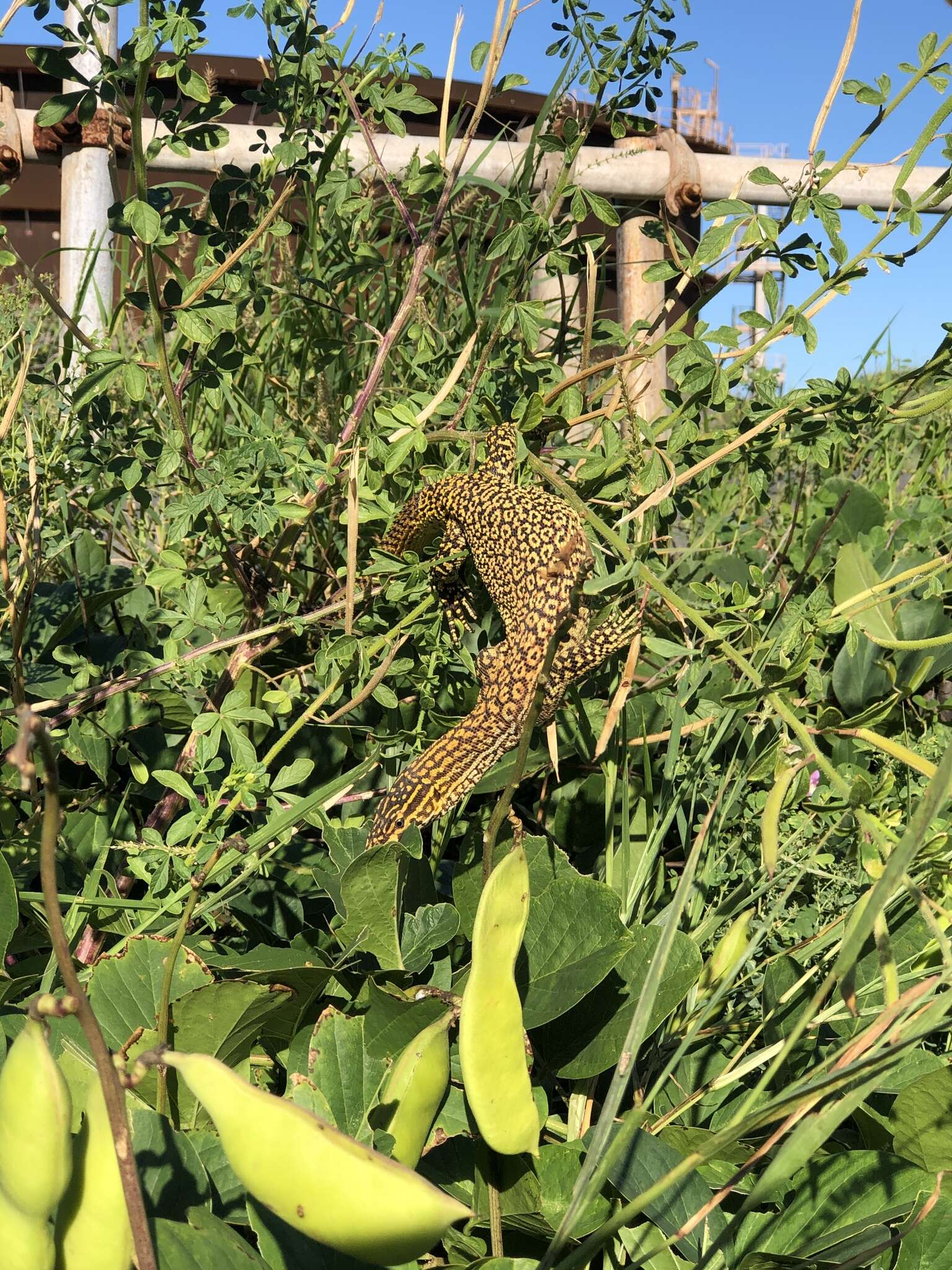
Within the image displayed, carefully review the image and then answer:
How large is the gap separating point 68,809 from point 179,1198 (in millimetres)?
838

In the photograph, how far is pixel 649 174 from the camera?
383 centimetres

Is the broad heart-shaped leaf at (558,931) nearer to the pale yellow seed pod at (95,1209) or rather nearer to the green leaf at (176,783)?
the green leaf at (176,783)

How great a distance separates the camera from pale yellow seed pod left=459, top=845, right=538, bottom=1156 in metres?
0.96

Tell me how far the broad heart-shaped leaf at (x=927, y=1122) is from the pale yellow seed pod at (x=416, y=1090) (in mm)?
601

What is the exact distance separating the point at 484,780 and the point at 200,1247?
787 mm

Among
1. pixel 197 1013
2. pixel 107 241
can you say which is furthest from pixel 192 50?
pixel 107 241

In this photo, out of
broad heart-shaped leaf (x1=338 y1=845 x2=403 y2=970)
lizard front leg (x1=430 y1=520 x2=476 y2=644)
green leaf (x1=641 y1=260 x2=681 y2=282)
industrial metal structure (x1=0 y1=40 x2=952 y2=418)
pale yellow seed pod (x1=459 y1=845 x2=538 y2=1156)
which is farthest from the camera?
industrial metal structure (x1=0 y1=40 x2=952 y2=418)

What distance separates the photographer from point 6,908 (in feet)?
4.33

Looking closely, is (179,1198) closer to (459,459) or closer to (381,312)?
(459,459)

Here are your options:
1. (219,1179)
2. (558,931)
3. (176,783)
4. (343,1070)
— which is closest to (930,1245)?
(558,931)

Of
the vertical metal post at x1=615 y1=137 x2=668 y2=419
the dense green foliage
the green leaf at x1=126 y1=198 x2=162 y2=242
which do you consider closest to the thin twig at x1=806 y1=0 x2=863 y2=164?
the dense green foliage

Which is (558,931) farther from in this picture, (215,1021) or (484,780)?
(215,1021)

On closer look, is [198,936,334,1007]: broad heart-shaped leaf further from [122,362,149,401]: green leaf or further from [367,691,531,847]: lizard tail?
[122,362,149,401]: green leaf

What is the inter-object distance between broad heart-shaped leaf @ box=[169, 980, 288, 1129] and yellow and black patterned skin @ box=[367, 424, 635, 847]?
9.3 inches
